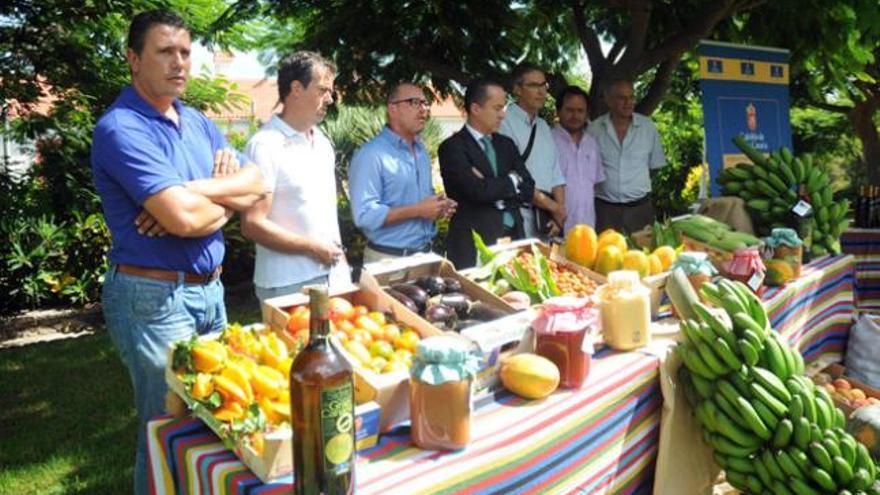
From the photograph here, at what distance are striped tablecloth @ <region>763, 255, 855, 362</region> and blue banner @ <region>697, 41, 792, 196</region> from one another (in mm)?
920

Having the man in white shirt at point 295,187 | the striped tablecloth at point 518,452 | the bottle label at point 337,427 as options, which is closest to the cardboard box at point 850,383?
Answer: the striped tablecloth at point 518,452

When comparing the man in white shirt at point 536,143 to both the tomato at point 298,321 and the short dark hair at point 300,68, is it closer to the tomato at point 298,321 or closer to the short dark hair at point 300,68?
the short dark hair at point 300,68

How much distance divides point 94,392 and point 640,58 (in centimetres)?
460

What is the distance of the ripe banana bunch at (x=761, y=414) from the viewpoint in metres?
2.18

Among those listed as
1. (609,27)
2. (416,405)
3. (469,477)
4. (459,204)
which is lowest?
(469,477)

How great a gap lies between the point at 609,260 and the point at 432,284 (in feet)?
2.59

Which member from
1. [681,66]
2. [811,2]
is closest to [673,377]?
[811,2]

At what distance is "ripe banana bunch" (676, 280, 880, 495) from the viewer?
7.15 feet

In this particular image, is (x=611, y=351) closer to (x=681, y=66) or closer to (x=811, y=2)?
(x=811, y=2)

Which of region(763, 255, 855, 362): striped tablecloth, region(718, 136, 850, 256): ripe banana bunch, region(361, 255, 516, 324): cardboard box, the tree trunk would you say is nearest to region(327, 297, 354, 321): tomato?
region(361, 255, 516, 324): cardboard box

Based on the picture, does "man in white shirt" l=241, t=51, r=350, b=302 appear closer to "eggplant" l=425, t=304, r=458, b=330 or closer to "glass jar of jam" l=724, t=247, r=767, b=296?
"eggplant" l=425, t=304, r=458, b=330

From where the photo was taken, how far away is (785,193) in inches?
158

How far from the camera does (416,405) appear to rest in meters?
1.67

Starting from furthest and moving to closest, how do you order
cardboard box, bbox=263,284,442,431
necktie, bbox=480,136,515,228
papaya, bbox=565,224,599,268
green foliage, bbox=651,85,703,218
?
1. green foliage, bbox=651,85,703,218
2. necktie, bbox=480,136,515,228
3. papaya, bbox=565,224,599,268
4. cardboard box, bbox=263,284,442,431
